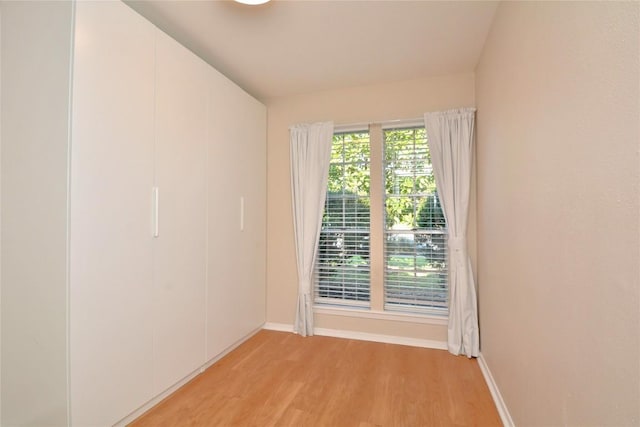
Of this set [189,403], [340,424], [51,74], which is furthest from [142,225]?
[340,424]

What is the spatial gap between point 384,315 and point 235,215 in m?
1.82

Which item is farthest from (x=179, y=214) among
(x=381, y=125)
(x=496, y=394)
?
(x=496, y=394)

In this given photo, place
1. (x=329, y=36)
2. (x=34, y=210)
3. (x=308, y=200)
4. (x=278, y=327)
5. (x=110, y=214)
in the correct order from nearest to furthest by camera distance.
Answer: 1. (x=34, y=210)
2. (x=110, y=214)
3. (x=329, y=36)
4. (x=308, y=200)
5. (x=278, y=327)

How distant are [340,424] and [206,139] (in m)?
2.29

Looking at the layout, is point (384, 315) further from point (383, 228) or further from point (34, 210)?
point (34, 210)

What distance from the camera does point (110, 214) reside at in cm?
168

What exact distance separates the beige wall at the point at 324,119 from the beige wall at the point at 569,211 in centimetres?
101

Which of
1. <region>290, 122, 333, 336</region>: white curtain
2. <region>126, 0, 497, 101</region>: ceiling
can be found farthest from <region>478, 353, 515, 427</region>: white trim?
<region>126, 0, 497, 101</region>: ceiling

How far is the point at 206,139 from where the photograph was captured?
2492 mm

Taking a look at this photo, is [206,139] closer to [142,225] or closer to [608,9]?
[142,225]

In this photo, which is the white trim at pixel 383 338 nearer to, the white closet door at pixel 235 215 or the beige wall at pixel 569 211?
the white closet door at pixel 235 215

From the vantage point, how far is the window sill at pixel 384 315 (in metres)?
2.93

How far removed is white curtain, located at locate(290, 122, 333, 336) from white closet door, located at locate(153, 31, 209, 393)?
3.60 ft

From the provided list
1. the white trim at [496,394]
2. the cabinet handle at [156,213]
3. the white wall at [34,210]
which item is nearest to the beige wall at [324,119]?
the white trim at [496,394]
